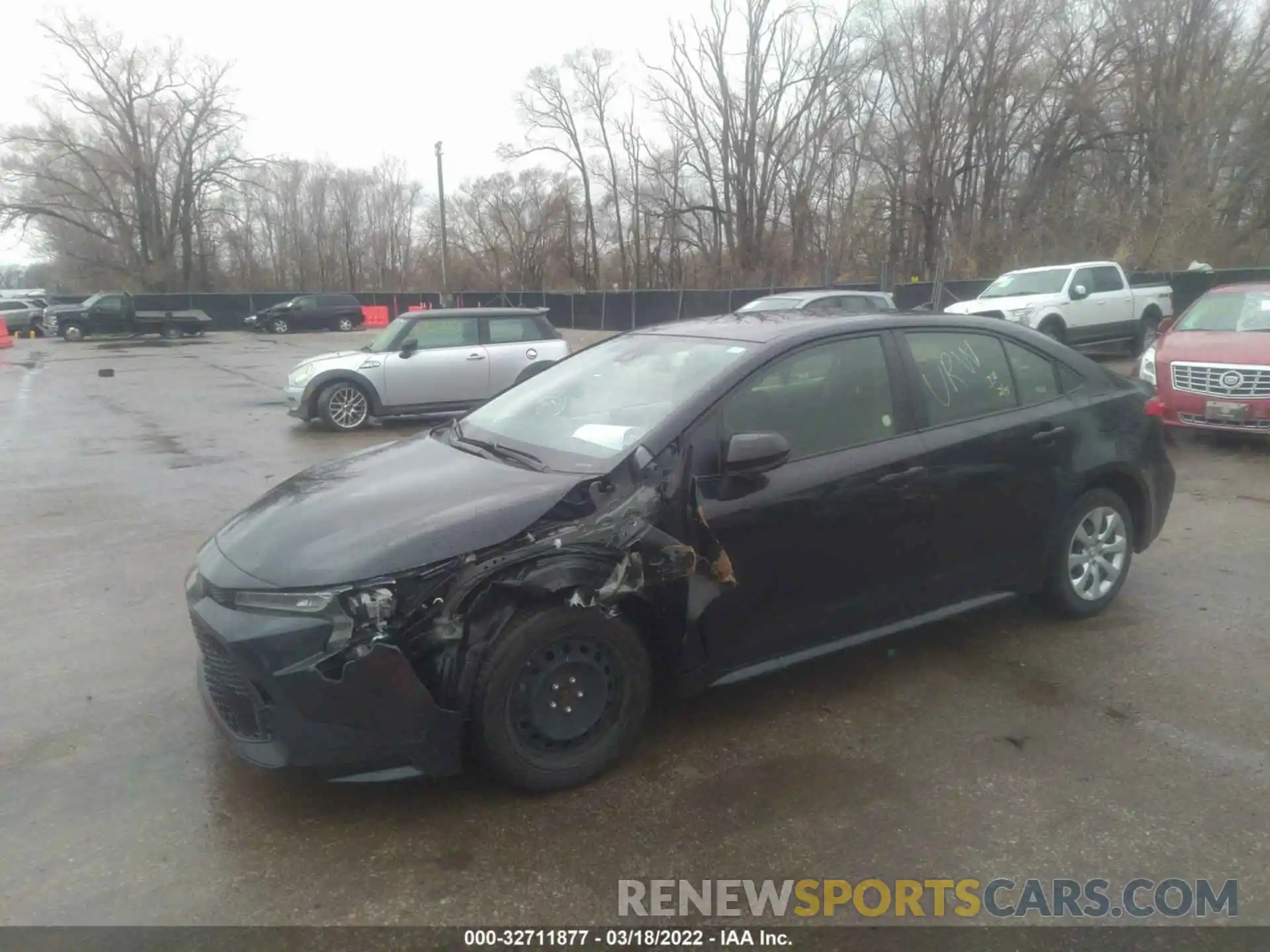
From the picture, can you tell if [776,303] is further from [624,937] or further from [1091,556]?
[624,937]

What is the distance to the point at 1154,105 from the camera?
3444 cm

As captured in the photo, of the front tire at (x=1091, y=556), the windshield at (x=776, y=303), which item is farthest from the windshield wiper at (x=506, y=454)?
the windshield at (x=776, y=303)

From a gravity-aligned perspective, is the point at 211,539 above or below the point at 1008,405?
below

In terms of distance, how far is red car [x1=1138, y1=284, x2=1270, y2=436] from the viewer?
28.7 ft

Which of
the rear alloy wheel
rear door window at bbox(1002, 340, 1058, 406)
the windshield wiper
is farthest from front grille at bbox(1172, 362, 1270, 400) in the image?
the rear alloy wheel

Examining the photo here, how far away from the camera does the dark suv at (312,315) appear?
41875mm

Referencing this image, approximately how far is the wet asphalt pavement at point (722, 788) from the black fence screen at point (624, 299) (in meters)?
10.2

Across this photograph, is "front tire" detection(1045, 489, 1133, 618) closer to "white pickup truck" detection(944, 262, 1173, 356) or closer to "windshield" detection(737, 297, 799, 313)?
"windshield" detection(737, 297, 799, 313)

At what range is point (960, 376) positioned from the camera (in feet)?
14.5

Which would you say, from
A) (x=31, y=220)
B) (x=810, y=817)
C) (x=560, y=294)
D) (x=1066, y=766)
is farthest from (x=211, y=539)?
(x=31, y=220)

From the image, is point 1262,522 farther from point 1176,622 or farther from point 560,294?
point 560,294

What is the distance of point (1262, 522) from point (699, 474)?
17.5ft

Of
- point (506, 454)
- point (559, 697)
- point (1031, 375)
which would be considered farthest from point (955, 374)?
point (559, 697)

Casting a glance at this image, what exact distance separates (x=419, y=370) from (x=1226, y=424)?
30.3 ft
